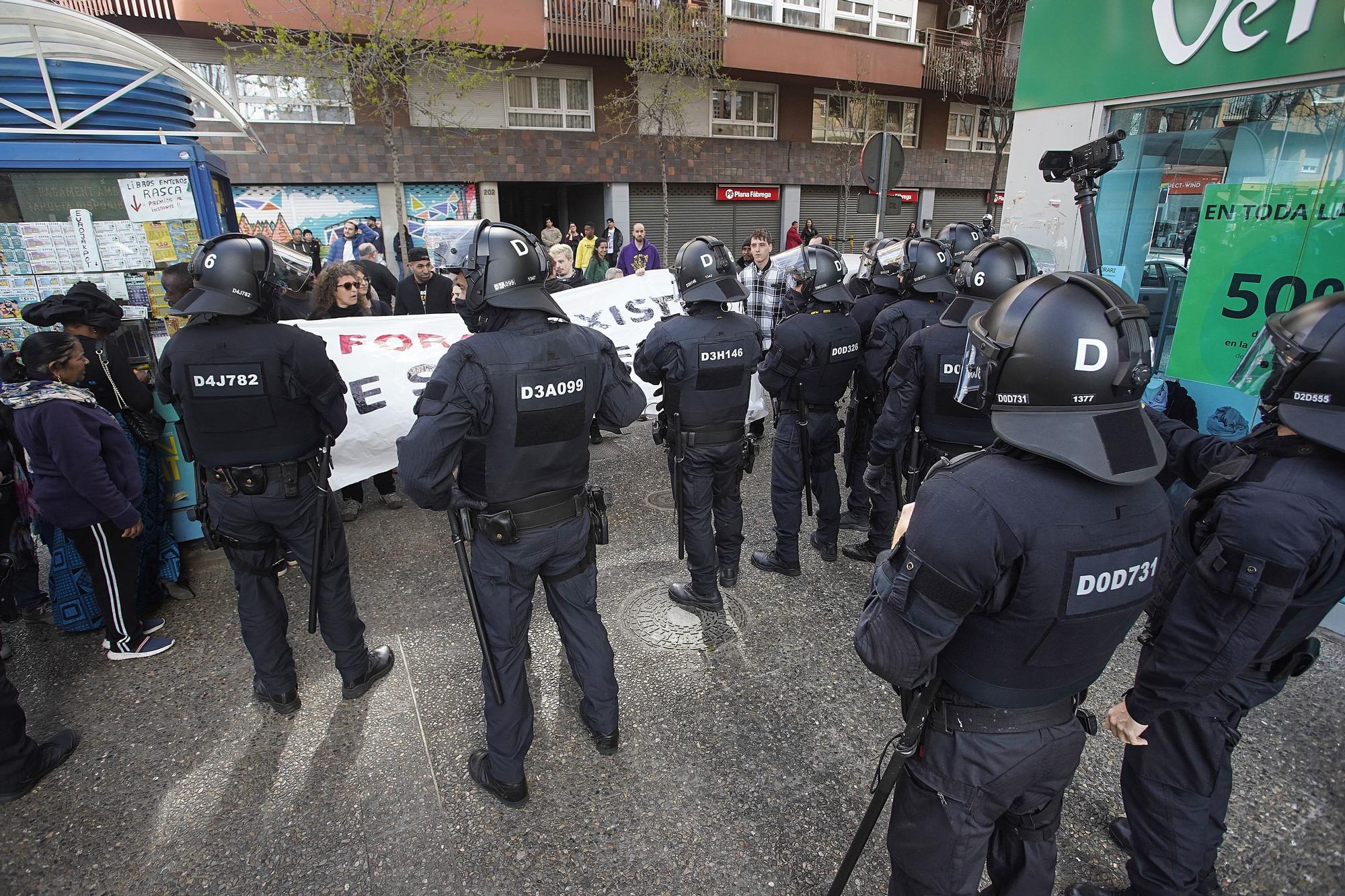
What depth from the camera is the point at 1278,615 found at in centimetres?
191

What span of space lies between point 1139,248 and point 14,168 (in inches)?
313

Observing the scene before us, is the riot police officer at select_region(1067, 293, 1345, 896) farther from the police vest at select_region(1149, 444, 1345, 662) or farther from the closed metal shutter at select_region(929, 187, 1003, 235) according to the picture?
the closed metal shutter at select_region(929, 187, 1003, 235)

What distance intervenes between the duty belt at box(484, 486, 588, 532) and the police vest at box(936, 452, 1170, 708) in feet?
5.57

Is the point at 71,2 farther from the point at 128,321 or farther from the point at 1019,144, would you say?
the point at 1019,144

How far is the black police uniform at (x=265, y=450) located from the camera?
124 inches

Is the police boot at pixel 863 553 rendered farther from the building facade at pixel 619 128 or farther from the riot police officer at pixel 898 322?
the building facade at pixel 619 128

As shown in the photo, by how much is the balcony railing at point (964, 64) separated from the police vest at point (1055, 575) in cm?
2680

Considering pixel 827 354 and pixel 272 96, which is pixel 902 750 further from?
pixel 272 96

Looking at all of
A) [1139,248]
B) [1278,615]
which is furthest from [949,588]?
[1139,248]

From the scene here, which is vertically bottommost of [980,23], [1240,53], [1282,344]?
[1282,344]

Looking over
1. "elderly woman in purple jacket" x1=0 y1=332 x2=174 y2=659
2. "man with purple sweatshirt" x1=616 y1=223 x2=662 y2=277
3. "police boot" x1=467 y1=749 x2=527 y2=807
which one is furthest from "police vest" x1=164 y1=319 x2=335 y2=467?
"man with purple sweatshirt" x1=616 y1=223 x2=662 y2=277

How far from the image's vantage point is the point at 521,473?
283 centimetres

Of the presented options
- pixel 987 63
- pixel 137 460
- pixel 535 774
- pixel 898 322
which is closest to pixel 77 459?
pixel 137 460

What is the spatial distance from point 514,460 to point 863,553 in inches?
124
